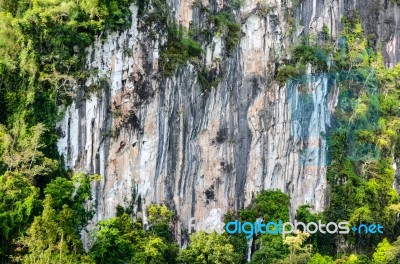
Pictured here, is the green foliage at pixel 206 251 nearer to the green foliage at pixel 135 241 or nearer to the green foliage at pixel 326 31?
the green foliage at pixel 135 241

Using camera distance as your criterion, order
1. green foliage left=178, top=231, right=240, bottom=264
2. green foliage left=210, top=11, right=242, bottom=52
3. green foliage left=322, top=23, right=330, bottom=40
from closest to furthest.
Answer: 1. green foliage left=178, top=231, right=240, bottom=264
2. green foliage left=210, top=11, right=242, bottom=52
3. green foliage left=322, top=23, right=330, bottom=40

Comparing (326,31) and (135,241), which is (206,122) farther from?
(326,31)

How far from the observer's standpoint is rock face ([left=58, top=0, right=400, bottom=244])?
74.0 feet

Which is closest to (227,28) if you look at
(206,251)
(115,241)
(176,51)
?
(176,51)

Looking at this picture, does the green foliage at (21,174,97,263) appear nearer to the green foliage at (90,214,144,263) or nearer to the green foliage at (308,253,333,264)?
the green foliage at (90,214,144,263)

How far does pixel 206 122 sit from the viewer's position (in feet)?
81.7

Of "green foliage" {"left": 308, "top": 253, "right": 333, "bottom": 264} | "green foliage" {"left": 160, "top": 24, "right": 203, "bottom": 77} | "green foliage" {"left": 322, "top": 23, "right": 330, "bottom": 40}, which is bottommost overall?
"green foliage" {"left": 308, "top": 253, "right": 333, "bottom": 264}

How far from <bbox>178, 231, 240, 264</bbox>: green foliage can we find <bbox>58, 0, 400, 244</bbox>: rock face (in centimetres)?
118

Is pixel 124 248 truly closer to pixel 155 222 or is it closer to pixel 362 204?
pixel 155 222

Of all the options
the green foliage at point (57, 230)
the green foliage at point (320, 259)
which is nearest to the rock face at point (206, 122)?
the green foliage at point (57, 230)

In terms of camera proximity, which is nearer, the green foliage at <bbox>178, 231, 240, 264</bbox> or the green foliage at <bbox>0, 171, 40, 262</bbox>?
the green foliage at <bbox>0, 171, 40, 262</bbox>

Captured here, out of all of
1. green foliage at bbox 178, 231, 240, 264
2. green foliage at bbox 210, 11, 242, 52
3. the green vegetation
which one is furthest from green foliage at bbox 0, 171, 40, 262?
green foliage at bbox 210, 11, 242, 52

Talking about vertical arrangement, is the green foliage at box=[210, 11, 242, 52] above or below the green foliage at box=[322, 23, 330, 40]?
below

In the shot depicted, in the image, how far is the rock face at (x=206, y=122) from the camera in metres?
22.5
